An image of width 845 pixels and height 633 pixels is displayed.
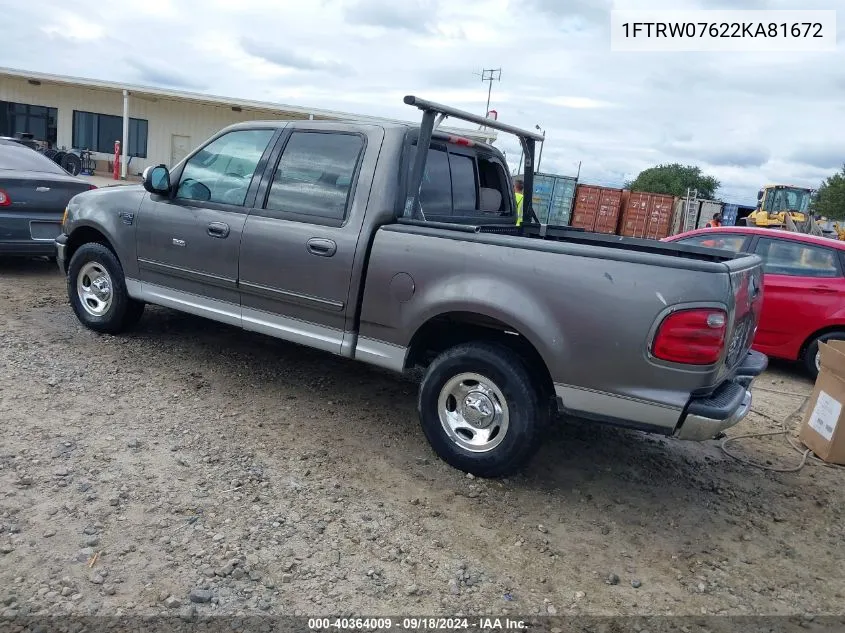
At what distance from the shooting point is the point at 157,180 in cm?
488

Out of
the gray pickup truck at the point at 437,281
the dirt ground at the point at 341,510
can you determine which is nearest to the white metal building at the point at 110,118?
the gray pickup truck at the point at 437,281

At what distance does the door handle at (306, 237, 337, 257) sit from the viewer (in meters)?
4.10

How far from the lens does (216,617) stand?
99.8 inches

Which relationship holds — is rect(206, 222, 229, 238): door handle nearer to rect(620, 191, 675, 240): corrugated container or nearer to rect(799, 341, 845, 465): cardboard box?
rect(799, 341, 845, 465): cardboard box

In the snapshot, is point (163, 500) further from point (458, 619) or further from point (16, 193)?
point (16, 193)

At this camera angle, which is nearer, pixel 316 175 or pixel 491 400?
pixel 491 400

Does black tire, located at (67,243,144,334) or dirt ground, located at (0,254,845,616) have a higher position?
black tire, located at (67,243,144,334)

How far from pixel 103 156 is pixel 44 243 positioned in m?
24.3

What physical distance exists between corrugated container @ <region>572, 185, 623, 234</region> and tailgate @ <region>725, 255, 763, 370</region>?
22.1 meters

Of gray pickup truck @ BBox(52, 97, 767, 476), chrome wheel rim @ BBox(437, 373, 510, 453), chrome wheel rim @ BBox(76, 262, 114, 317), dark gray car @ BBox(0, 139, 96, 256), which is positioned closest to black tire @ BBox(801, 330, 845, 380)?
gray pickup truck @ BBox(52, 97, 767, 476)

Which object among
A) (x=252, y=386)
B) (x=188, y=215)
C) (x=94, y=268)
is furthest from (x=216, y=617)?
(x=94, y=268)

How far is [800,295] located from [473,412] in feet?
15.1

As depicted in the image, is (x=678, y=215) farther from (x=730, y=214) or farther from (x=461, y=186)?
(x=461, y=186)

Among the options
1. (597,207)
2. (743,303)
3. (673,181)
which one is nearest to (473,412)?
(743,303)
